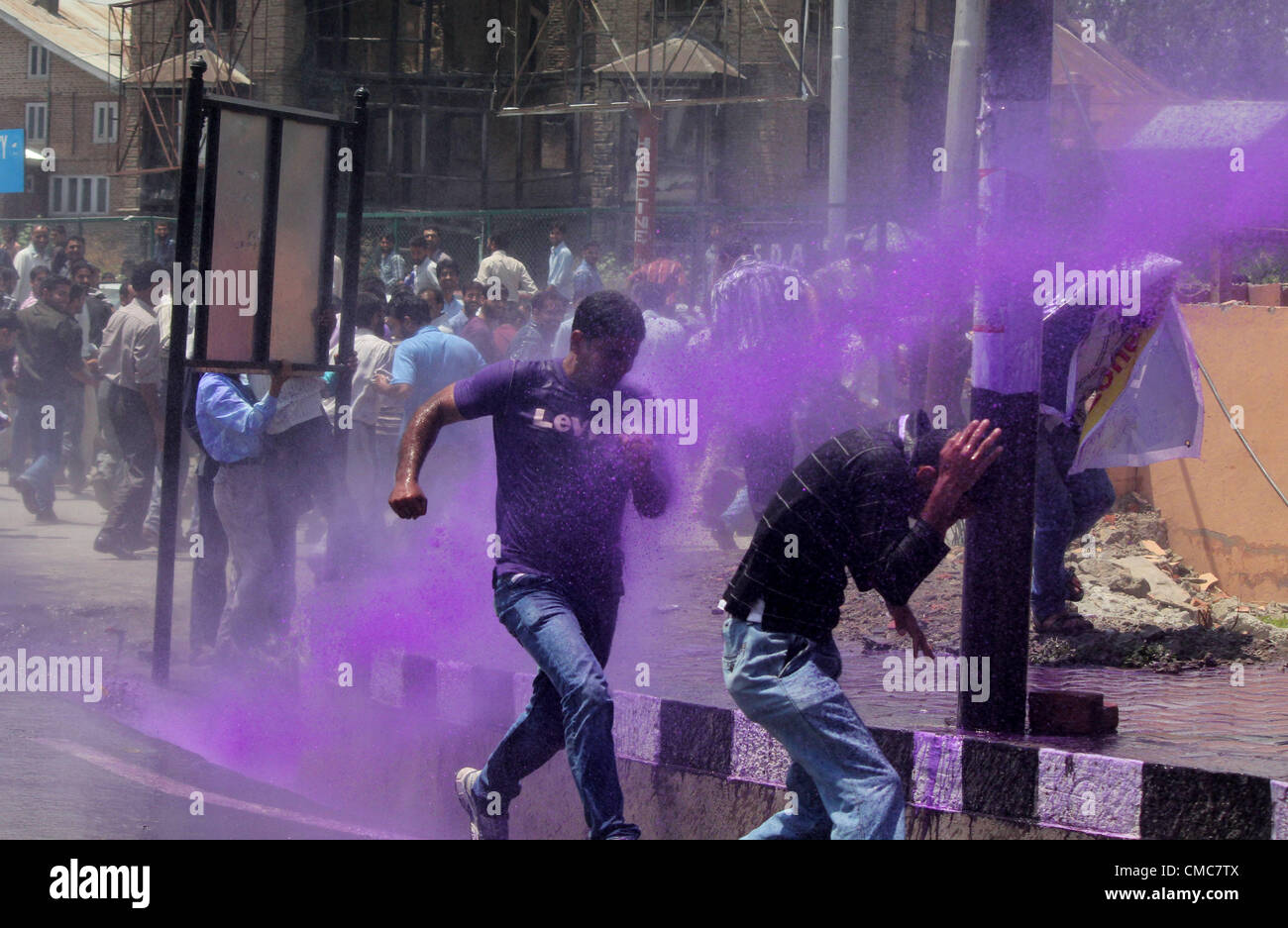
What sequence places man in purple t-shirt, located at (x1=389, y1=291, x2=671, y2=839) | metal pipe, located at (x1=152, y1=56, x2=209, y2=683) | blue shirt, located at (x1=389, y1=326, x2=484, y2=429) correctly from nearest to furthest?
man in purple t-shirt, located at (x1=389, y1=291, x2=671, y2=839) → metal pipe, located at (x1=152, y1=56, x2=209, y2=683) → blue shirt, located at (x1=389, y1=326, x2=484, y2=429)

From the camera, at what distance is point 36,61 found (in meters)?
42.1

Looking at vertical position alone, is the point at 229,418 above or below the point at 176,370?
below

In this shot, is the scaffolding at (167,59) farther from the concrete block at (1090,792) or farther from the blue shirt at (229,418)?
the concrete block at (1090,792)

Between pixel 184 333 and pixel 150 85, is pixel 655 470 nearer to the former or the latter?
pixel 184 333

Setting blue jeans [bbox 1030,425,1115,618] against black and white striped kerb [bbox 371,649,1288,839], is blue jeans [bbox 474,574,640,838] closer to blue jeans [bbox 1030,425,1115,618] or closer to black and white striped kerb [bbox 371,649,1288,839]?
black and white striped kerb [bbox 371,649,1288,839]

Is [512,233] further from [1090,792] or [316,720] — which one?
[1090,792]

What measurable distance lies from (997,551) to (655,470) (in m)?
1.17

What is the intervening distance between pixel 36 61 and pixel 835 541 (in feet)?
141

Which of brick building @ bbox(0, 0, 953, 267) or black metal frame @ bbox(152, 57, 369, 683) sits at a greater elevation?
brick building @ bbox(0, 0, 953, 267)

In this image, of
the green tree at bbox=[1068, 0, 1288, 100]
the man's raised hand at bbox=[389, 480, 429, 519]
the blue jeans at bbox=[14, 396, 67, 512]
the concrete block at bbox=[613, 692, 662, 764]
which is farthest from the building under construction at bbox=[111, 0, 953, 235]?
the man's raised hand at bbox=[389, 480, 429, 519]

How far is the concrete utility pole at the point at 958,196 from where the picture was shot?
A: 31.7 ft

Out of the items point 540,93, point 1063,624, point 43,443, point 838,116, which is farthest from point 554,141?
point 1063,624

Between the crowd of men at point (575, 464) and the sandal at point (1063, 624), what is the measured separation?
3 cm

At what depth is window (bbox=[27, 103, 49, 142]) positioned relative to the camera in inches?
1658
